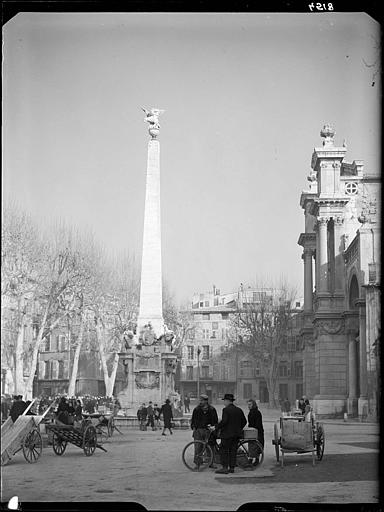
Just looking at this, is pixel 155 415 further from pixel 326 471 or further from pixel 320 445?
pixel 326 471

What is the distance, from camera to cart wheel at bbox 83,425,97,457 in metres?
12.2

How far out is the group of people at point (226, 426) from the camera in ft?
35.5

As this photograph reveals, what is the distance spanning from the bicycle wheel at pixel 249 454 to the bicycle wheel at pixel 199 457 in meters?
0.42

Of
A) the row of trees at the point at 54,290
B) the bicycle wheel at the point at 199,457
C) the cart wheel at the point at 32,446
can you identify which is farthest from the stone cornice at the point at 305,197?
the cart wheel at the point at 32,446

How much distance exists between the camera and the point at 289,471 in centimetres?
1086

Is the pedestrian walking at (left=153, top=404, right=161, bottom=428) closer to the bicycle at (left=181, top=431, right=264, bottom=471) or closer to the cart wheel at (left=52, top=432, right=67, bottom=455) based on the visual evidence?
the cart wheel at (left=52, top=432, right=67, bottom=455)

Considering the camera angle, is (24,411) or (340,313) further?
(340,313)

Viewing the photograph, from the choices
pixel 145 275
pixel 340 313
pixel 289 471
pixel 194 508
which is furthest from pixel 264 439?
pixel 340 313

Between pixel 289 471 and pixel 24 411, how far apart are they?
3.96 metres

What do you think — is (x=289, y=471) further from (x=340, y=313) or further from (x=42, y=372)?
(x=340, y=313)

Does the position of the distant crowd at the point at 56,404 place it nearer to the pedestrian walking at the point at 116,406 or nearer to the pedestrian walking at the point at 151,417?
the pedestrian walking at the point at 116,406

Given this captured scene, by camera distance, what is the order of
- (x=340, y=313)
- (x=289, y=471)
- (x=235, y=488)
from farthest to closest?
(x=340, y=313)
(x=289, y=471)
(x=235, y=488)

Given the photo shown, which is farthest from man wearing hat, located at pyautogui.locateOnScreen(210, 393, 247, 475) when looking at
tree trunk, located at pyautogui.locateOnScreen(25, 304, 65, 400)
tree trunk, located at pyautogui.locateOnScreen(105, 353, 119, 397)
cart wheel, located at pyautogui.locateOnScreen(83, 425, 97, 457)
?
tree trunk, located at pyautogui.locateOnScreen(105, 353, 119, 397)

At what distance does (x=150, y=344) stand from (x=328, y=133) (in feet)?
26.4
